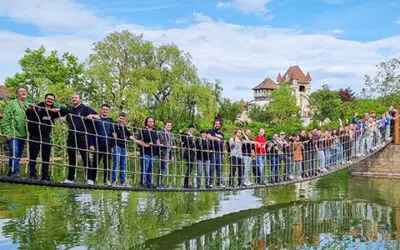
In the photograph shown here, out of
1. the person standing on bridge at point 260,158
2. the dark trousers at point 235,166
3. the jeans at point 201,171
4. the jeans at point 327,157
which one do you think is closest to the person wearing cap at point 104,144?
the jeans at point 201,171

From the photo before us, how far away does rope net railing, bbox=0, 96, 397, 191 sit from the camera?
642 centimetres

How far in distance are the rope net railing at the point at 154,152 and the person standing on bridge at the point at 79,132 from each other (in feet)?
0.05

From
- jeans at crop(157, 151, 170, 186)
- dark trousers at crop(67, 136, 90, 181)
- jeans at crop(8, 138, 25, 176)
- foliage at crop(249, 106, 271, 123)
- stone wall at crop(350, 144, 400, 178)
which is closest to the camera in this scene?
jeans at crop(8, 138, 25, 176)

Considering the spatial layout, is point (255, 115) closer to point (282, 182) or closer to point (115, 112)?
point (115, 112)

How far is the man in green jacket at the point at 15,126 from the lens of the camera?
20.1ft

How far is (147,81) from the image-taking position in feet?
94.1

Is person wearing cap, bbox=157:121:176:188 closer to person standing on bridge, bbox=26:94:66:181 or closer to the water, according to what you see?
the water

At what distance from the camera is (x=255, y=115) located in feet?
179

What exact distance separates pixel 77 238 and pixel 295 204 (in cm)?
665

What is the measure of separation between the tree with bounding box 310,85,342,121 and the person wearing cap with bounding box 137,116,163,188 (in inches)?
1668

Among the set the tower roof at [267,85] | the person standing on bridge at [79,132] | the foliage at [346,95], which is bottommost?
the person standing on bridge at [79,132]

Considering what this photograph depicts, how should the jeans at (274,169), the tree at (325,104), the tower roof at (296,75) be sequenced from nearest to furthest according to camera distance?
the jeans at (274,169) → the tree at (325,104) → the tower roof at (296,75)

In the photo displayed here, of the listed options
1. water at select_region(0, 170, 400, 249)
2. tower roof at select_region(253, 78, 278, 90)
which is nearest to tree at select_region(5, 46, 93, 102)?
water at select_region(0, 170, 400, 249)

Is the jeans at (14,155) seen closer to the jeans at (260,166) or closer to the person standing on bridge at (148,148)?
the person standing on bridge at (148,148)
